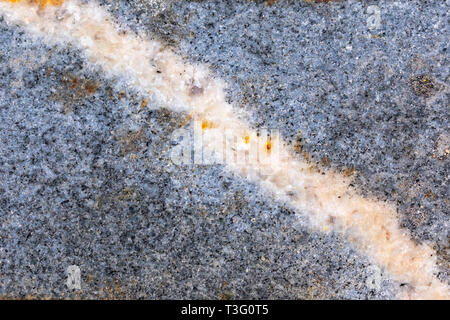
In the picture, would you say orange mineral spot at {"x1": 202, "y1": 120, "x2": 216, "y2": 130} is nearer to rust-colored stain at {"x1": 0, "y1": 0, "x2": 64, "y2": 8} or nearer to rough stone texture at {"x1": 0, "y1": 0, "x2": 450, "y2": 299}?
rough stone texture at {"x1": 0, "y1": 0, "x2": 450, "y2": 299}

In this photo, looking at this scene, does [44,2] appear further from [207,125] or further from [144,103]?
[207,125]

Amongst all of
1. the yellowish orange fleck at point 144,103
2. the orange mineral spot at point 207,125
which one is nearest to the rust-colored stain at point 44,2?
the yellowish orange fleck at point 144,103

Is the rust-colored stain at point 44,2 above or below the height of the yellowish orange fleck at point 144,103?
above

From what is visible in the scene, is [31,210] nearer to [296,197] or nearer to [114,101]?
[114,101]

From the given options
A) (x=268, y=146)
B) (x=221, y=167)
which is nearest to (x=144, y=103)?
(x=221, y=167)

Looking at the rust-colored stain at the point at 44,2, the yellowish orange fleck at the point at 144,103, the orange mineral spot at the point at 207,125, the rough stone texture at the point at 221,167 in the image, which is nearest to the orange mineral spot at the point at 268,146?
the rough stone texture at the point at 221,167

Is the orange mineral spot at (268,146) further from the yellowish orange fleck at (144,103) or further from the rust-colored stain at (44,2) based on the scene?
the rust-colored stain at (44,2)

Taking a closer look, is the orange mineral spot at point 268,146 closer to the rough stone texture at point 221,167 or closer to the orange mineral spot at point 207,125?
the rough stone texture at point 221,167

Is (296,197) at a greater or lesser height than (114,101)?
lesser

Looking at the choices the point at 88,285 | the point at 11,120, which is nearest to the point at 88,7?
the point at 11,120
